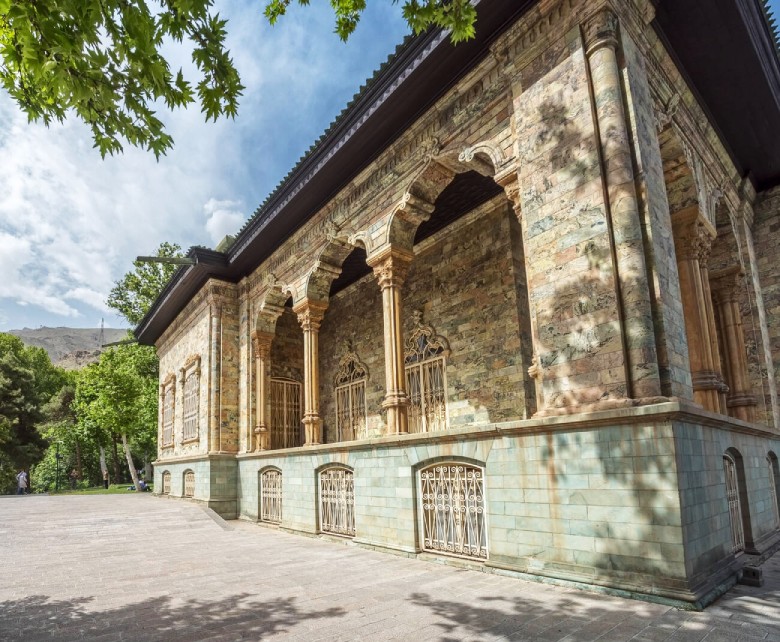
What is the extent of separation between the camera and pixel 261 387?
485 inches

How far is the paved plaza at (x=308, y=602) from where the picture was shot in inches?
143

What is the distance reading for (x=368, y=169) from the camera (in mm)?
8992

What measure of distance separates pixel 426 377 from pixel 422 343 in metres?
0.74

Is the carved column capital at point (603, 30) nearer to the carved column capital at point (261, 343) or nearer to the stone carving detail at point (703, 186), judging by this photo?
the stone carving detail at point (703, 186)

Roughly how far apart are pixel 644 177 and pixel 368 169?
5.01 meters

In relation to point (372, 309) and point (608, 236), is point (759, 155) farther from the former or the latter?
point (372, 309)

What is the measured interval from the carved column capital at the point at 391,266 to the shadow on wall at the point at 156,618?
195 inches

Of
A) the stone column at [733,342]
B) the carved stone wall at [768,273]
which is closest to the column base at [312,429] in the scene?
the stone column at [733,342]

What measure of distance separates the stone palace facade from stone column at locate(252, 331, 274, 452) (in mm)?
57

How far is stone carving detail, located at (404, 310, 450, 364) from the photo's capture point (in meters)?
10.4

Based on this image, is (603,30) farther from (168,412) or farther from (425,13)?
(168,412)

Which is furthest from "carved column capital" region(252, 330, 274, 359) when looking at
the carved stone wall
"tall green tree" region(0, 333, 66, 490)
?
"tall green tree" region(0, 333, 66, 490)

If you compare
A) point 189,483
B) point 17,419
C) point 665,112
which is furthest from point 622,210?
point 17,419

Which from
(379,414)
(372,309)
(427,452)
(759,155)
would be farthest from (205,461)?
(759,155)
